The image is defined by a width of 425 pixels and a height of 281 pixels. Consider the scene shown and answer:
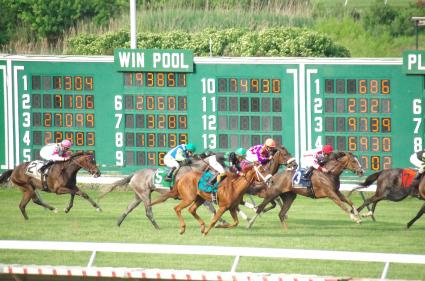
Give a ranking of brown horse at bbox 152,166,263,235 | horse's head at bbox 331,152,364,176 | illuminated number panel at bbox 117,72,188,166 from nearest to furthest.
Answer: brown horse at bbox 152,166,263,235, horse's head at bbox 331,152,364,176, illuminated number panel at bbox 117,72,188,166

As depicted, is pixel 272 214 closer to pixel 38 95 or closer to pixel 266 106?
pixel 266 106

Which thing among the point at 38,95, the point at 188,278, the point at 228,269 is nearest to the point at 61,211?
the point at 38,95

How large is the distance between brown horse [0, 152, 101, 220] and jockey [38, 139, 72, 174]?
86mm

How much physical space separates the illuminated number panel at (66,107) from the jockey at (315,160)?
5.42 meters

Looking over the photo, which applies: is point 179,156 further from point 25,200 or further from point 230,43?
point 230,43

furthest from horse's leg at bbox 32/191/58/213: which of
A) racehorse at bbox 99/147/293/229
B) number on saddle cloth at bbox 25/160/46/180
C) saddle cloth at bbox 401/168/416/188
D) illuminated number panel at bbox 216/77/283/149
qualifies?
saddle cloth at bbox 401/168/416/188

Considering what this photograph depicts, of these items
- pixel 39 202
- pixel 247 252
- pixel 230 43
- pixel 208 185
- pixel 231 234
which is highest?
pixel 230 43

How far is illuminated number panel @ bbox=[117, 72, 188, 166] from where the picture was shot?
1083 inches

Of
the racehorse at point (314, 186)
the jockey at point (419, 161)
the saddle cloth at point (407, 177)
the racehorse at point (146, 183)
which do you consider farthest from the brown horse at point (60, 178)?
the jockey at point (419, 161)

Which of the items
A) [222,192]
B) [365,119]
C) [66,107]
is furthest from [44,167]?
[365,119]

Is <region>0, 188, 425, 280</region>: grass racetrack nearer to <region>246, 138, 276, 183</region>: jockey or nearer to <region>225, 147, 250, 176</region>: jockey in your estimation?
<region>225, 147, 250, 176</region>: jockey

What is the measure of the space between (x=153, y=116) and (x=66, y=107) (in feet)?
5.75

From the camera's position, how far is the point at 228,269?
1869 centimetres

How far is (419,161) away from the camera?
79.4 ft
